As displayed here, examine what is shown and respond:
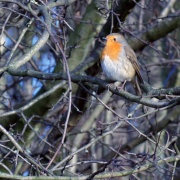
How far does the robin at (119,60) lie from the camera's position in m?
5.85

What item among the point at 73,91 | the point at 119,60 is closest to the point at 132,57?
the point at 119,60

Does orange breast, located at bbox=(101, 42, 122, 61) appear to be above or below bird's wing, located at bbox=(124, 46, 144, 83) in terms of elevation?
above

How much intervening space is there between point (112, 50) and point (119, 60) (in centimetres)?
14

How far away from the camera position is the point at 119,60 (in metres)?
6.02

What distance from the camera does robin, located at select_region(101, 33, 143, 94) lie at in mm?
5852

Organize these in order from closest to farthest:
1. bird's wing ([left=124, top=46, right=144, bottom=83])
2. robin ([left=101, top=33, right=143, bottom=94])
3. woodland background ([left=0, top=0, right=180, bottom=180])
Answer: woodland background ([left=0, top=0, right=180, bottom=180]) → robin ([left=101, top=33, right=143, bottom=94]) → bird's wing ([left=124, top=46, right=144, bottom=83])

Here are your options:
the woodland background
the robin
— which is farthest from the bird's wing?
the woodland background

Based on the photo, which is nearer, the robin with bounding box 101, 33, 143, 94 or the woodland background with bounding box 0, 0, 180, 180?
the woodland background with bounding box 0, 0, 180, 180

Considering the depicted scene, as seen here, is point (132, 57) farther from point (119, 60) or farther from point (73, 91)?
point (73, 91)

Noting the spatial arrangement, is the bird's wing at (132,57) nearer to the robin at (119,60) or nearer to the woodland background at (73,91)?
the robin at (119,60)

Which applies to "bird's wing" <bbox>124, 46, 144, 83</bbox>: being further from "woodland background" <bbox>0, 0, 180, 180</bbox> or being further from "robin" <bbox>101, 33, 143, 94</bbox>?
"woodland background" <bbox>0, 0, 180, 180</bbox>

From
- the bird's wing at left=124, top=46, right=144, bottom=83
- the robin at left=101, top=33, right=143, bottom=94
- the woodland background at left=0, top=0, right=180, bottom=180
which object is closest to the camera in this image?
the woodland background at left=0, top=0, right=180, bottom=180

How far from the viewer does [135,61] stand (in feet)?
19.8

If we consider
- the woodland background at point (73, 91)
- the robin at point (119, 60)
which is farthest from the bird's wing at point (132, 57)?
the woodland background at point (73, 91)
